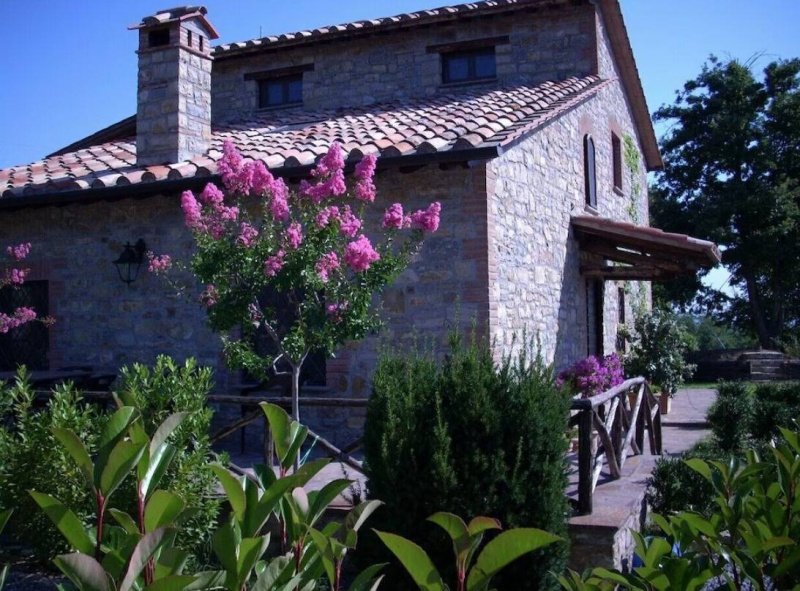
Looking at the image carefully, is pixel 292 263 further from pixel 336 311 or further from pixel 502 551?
pixel 502 551

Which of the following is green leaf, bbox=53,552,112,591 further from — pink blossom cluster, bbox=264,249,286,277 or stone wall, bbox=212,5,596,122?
stone wall, bbox=212,5,596,122

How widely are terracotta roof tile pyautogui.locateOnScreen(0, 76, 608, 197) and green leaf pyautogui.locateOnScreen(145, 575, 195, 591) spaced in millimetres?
6431

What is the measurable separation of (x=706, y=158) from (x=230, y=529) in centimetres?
2840

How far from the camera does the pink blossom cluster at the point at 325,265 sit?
19.0ft

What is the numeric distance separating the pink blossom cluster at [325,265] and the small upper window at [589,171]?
7012mm

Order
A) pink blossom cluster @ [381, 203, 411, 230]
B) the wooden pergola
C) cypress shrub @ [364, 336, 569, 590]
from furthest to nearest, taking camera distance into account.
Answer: the wooden pergola → pink blossom cluster @ [381, 203, 411, 230] → cypress shrub @ [364, 336, 569, 590]

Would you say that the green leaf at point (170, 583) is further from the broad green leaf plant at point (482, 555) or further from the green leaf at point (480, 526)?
the green leaf at point (480, 526)

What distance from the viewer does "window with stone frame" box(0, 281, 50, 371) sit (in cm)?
969

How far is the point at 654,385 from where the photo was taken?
1262cm

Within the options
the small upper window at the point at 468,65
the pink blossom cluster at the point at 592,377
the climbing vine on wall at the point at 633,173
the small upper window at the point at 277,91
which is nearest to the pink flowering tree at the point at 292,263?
the pink blossom cluster at the point at 592,377

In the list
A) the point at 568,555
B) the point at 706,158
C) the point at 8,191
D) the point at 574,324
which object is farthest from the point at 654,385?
the point at 706,158

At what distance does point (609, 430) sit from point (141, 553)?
5.43 meters

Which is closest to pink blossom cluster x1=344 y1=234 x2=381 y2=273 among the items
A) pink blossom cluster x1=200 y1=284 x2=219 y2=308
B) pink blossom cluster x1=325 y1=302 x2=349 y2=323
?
pink blossom cluster x1=325 y1=302 x2=349 y2=323

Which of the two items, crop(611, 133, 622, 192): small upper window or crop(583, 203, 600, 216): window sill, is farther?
crop(611, 133, 622, 192): small upper window
